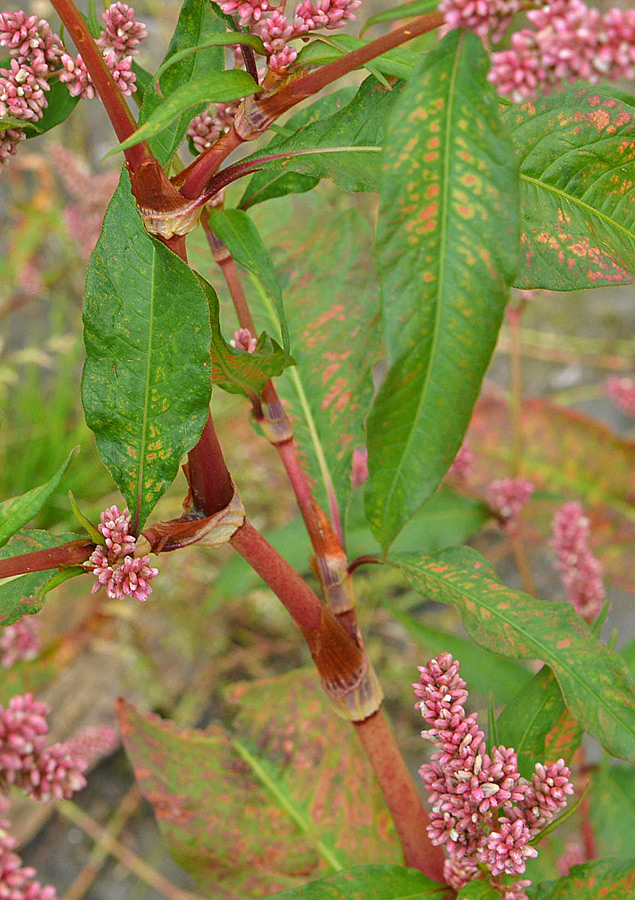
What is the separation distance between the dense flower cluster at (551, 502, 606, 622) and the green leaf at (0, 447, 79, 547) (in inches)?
22.6

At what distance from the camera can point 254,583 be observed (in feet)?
3.51

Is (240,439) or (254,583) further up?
(254,583)

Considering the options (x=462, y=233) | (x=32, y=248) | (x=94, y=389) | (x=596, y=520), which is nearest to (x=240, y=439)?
(x=32, y=248)

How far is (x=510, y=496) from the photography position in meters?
1.09

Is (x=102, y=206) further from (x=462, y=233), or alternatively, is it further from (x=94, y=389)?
(x=462, y=233)

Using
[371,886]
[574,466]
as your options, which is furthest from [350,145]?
[574,466]

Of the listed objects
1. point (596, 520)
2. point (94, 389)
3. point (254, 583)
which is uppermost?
point (94, 389)

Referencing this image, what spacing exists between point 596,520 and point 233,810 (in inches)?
33.0

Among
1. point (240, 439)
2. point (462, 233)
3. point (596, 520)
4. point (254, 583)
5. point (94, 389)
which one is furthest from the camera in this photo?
point (240, 439)

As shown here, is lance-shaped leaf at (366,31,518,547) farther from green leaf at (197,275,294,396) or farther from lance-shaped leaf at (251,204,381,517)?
lance-shaped leaf at (251,204,381,517)

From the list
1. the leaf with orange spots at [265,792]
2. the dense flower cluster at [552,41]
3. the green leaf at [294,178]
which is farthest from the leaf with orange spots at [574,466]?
the dense flower cluster at [552,41]

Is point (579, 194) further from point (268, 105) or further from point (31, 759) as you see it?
point (31, 759)

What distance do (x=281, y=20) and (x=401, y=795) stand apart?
22.7 inches

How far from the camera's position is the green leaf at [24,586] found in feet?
Answer: 1.70
